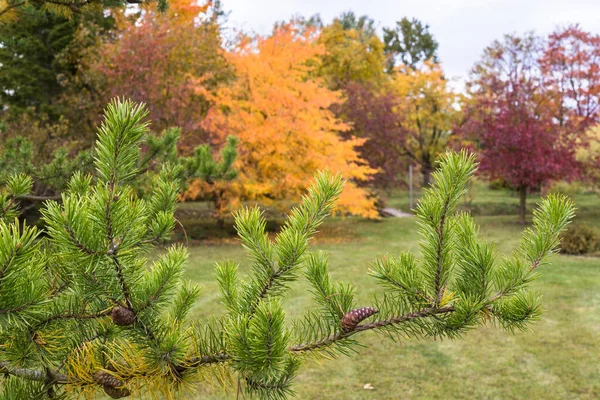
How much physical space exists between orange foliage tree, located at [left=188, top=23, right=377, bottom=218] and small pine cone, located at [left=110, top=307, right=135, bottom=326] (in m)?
12.3

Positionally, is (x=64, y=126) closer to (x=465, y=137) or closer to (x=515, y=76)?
(x=465, y=137)

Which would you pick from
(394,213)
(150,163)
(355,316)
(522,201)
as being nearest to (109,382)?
(355,316)

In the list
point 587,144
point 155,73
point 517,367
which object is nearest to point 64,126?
point 155,73

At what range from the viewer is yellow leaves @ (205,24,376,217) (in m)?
13.7

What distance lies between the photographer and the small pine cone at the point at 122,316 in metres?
1.21

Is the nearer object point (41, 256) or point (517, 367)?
point (41, 256)

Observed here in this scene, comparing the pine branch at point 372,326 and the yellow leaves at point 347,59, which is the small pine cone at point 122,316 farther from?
the yellow leaves at point 347,59

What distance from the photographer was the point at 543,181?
1684 centimetres

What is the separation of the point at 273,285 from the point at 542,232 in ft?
2.38

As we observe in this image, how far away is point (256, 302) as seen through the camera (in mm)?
1392

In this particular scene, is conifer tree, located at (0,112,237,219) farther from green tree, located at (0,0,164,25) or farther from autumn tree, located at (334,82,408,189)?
autumn tree, located at (334,82,408,189)

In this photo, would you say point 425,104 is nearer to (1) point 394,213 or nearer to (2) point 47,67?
(1) point 394,213

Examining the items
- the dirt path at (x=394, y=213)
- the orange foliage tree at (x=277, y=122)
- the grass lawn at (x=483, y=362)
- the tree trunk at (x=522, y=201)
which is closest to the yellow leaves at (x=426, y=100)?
the dirt path at (x=394, y=213)

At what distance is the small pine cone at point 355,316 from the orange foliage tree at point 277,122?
12.2m
